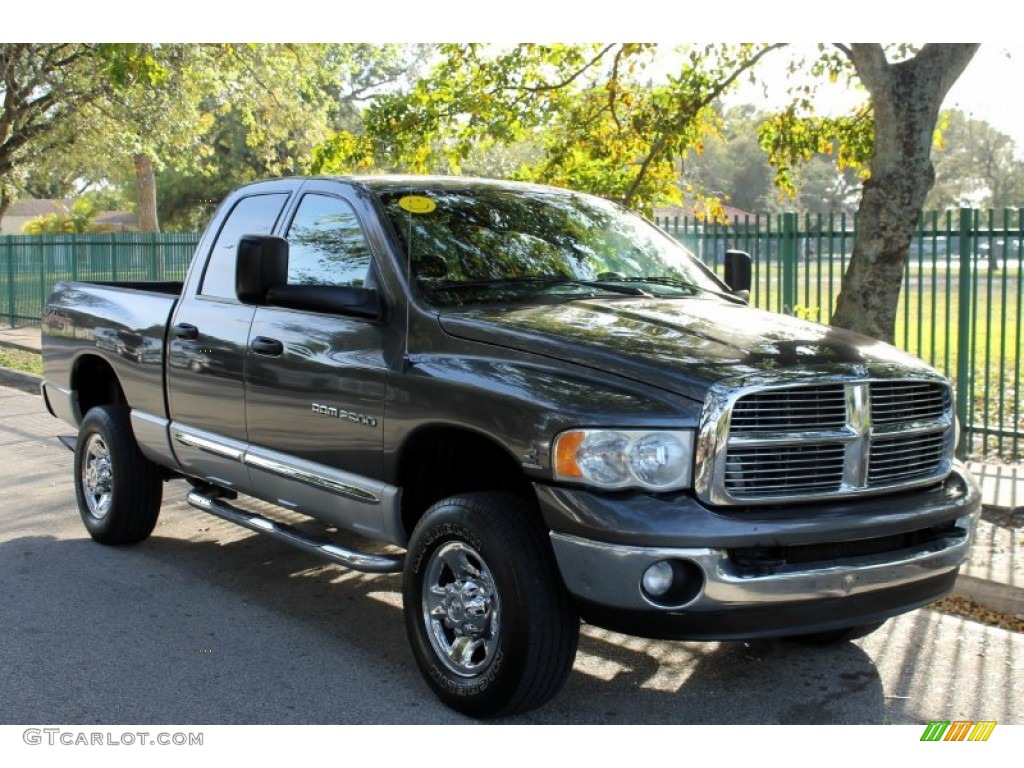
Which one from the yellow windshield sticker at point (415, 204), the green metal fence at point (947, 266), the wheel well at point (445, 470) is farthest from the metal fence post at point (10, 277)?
the wheel well at point (445, 470)

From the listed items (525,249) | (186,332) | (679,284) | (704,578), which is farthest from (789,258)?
(704,578)

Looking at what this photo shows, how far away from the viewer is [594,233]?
578 centimetres

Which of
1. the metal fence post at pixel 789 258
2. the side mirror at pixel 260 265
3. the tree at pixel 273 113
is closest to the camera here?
the side mirror at pixel 260 265

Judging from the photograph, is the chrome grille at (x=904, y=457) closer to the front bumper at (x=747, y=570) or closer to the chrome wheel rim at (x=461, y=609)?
the front bumper at (x=747, y=570)

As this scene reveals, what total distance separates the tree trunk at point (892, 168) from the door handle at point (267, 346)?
14.3 feet

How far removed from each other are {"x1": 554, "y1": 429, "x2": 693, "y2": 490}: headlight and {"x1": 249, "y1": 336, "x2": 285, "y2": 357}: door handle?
77.1 inches

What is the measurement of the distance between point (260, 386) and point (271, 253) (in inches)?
29.8

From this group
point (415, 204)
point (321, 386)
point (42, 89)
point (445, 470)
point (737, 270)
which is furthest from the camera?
point (42, 89)

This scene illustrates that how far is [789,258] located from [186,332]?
6172mm

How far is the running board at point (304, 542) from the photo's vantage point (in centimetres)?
486

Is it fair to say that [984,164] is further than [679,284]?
Yes

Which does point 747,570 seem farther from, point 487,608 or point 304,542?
point 304,542

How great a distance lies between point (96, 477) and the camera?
7.07 meters

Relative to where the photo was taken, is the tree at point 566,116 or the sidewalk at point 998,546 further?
the tree at point 566,116
